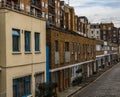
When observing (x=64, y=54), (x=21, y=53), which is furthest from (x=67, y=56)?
Result: (x=21, y=53)

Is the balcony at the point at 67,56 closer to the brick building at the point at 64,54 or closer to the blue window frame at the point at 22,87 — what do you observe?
the brick building at the point at 64,54

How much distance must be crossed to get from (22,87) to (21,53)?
2705 mm

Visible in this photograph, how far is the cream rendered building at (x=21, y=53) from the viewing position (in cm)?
2564

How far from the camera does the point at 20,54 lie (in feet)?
93.1

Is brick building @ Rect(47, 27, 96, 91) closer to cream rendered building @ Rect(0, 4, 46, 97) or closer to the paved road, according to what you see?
cream rendered building @ Rect(0, 4, 46, 97)

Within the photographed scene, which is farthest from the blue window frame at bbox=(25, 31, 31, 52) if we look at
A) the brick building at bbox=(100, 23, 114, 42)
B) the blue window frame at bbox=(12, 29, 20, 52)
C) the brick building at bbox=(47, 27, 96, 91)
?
the brick building at bbox=(100, 23, 114, 42)

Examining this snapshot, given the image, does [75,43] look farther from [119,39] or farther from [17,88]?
[119,39]

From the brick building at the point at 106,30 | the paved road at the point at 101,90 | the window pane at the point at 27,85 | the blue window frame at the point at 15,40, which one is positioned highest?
the brick building at the point at 106,30

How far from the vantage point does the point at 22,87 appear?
94.9ft

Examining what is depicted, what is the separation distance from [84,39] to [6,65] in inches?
1341

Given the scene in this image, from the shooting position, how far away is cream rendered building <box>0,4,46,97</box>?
25.6 meters

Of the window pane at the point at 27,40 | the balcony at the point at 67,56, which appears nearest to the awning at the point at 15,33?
the window pane at the point at 27,40

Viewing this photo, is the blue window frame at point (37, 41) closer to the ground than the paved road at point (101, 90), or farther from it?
farther from it

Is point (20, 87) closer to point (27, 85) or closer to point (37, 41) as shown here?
point (27, 85)
